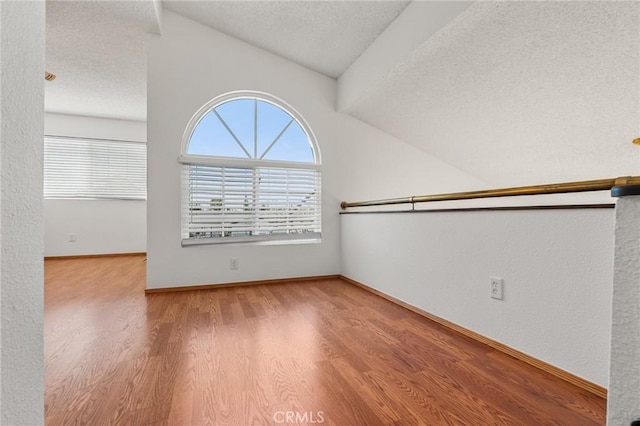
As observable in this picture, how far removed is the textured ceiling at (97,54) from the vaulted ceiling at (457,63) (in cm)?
1

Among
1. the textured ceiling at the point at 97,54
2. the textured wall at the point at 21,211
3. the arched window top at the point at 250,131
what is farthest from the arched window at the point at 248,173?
the textured wall at the point at 21,211

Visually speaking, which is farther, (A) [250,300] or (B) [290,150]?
(B) [290,150]

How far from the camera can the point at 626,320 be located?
70 cm

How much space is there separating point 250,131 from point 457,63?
2006mm

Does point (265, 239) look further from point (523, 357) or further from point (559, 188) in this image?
point (559, 188)

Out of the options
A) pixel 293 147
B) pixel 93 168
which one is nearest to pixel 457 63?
pixel 293 147

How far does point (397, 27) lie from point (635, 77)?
5.29 feet

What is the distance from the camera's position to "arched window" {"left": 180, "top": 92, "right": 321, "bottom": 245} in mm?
2771

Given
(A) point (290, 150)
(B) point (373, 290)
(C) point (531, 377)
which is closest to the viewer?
(C) point (531, 377)

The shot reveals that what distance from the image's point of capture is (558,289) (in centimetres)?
123

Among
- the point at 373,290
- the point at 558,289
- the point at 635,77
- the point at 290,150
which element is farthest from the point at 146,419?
the point at 635,77

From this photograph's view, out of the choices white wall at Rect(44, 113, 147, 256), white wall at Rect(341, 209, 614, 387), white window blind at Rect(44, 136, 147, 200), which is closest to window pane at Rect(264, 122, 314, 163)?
white wall at Rect(341, 209, 614, 387)

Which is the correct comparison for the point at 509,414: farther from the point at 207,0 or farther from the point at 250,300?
the point at 207,0

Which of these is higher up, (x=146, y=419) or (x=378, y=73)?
(x=378, y=73)
